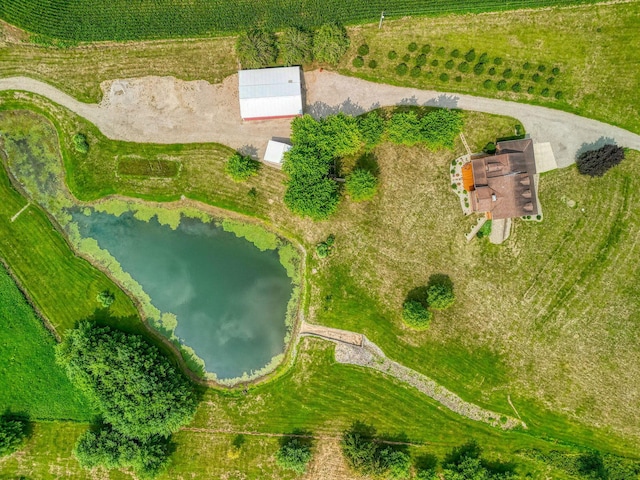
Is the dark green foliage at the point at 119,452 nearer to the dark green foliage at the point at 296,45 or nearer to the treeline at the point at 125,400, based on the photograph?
the treeline at the point at 125,400

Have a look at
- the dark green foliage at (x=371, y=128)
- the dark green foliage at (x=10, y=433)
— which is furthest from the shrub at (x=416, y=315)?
the dark green foliage at (x=10, y=433)

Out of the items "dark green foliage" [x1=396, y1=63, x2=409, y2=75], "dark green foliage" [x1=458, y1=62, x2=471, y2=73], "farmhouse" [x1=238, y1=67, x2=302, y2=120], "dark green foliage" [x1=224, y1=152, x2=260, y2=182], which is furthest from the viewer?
"dark green foliage" [x1=458, y1=62, x2=471, y2=73]

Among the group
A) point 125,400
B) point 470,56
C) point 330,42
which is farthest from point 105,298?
point 470,56

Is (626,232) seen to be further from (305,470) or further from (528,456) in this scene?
(305,470)

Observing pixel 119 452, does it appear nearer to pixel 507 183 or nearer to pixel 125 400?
pixel 125 400

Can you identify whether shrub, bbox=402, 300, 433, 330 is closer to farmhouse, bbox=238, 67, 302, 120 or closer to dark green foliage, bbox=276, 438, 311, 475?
dark green foliage, bbox=276, 438, 311, 475

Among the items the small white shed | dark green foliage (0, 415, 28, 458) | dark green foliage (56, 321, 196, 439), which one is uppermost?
the small white shed

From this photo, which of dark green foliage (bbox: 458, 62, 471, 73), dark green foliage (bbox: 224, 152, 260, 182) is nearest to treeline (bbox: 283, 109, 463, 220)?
dark green foliage (bbox: 224, 152, 260, 182)

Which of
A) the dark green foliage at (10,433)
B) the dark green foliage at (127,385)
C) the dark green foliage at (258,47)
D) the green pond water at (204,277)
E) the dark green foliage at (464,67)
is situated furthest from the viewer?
the green pond water at (204,277)
